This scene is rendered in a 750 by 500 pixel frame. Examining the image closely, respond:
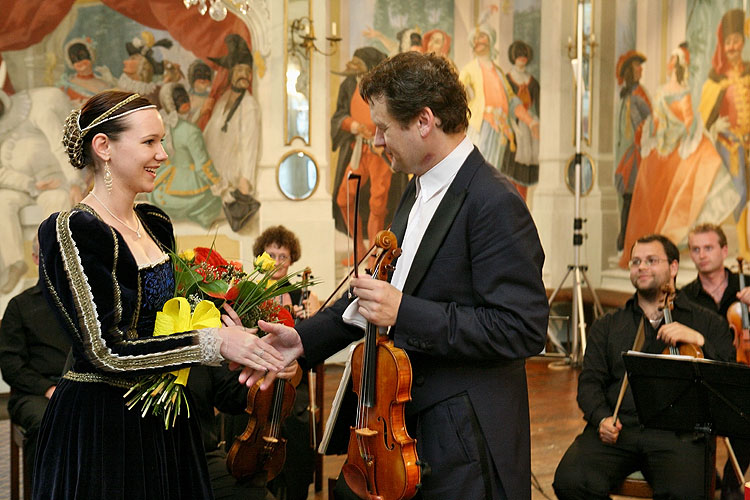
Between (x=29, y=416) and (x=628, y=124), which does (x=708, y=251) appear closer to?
(x=628, y=124)

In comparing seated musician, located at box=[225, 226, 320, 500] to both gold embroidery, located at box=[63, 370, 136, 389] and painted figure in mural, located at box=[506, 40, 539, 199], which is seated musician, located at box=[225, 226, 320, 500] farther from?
painted figure in mural, located at box=[506, 40, 539, 199]

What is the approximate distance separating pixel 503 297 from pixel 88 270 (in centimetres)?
121

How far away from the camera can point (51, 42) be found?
786 centimetres

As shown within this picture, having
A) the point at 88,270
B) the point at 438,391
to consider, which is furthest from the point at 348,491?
the point at 88,270

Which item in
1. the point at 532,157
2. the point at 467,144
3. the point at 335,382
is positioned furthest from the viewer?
the point at 532,157

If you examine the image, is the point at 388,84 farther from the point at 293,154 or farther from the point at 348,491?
the point at 293,154

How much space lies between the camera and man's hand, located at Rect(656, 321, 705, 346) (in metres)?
4.14

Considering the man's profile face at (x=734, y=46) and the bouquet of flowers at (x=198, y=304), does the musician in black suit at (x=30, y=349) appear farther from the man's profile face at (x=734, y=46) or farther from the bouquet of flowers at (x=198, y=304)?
the man's profile face at (x=734, y=46)

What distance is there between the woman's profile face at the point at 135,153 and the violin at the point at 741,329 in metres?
3.47

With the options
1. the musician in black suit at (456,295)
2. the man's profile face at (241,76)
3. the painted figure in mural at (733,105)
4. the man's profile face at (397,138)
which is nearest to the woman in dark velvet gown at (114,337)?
the musician in black suit at (456,295)

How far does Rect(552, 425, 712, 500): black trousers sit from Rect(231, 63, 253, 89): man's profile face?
5817mm

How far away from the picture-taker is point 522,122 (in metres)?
9.97

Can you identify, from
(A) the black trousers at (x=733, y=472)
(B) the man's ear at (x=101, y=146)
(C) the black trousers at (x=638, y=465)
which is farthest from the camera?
(A) the black trousers at (x=733, y=472)

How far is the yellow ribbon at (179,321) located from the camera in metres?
2.45
